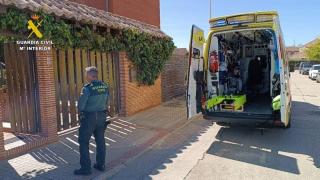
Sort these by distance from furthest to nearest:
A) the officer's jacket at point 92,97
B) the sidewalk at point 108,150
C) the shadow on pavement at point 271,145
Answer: the shadow on pavement at point 271,145 < the sidewalk at point 108,150 < the officer's jacket at point 92,97

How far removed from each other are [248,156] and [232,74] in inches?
128

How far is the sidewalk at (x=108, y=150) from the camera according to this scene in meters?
5.34

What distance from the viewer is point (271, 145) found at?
691cm

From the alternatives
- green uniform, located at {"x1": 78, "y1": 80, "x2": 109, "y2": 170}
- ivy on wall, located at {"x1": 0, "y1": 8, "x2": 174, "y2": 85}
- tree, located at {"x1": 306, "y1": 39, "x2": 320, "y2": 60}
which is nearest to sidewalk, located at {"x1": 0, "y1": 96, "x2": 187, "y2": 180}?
green uniform, located at {"x1": 78, "y1": 80, "x2": 109, "y2": 170}

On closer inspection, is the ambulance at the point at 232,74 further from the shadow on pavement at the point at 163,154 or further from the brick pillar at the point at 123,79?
the brick pillar at the point at 123,79

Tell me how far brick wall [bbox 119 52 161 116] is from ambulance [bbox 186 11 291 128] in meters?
3.12

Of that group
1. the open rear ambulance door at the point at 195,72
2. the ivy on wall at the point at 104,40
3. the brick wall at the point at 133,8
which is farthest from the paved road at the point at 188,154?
the brick wall at the point at 133,8

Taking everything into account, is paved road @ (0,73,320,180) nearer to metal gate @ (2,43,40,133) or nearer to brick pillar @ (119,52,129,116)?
metal gate @ (2,43,40,133)

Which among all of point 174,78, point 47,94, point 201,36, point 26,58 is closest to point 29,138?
point 47,94

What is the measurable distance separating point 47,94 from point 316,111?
898cm

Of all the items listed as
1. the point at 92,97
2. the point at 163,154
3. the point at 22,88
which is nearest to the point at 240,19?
the point at 163,154

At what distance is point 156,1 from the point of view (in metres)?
16.9

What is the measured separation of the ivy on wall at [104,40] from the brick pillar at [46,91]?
1.43ft

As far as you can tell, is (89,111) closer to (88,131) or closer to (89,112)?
(89,112)
